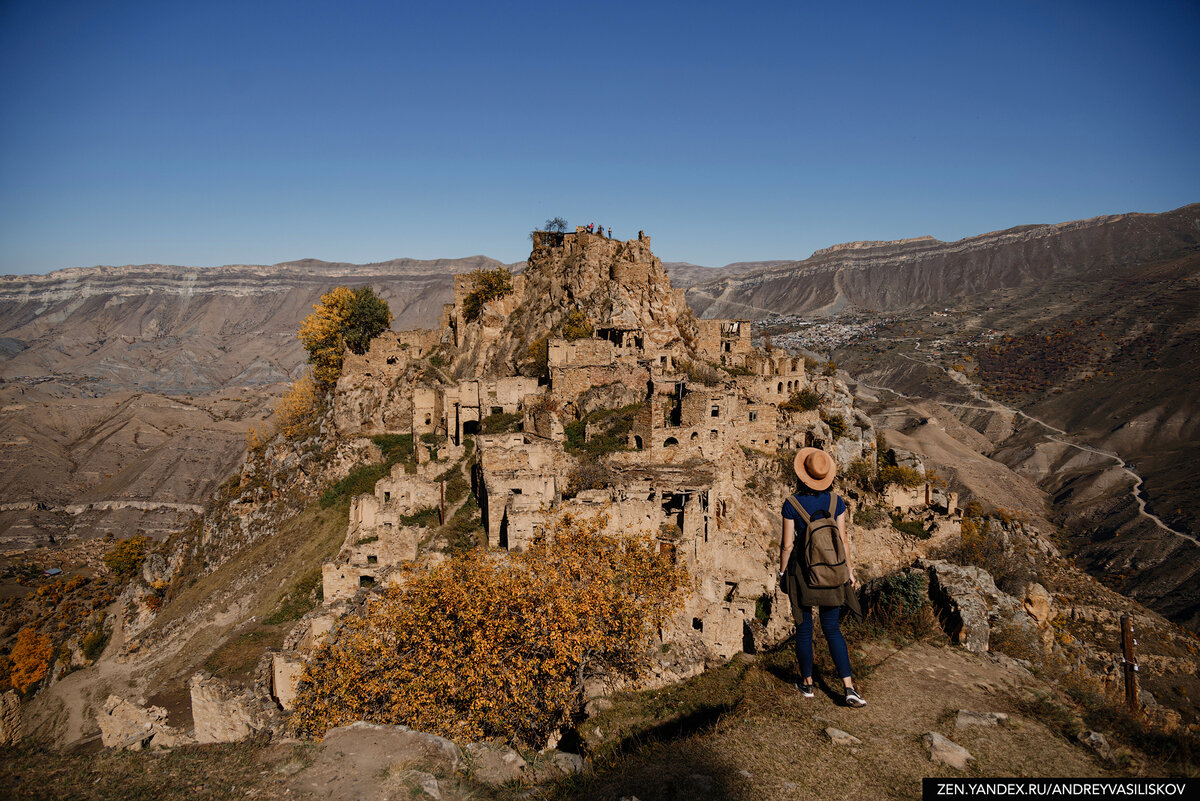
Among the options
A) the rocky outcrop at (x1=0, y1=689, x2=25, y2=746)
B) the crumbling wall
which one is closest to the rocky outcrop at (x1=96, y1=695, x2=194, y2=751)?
the crumbling wall

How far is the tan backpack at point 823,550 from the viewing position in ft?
29.6

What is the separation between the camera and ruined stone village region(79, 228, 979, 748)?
60.5 feet

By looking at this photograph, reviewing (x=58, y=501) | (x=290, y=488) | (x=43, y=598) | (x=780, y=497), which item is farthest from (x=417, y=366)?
(x=58, y=501)

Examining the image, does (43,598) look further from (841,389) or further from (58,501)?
(841,389)

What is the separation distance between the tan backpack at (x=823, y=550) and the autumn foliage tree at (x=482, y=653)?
726 cm

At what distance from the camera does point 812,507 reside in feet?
30.1

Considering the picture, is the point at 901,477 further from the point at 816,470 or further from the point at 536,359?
the point at 816,470

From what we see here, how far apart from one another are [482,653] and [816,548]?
8.81 m

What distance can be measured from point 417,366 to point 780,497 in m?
28.0

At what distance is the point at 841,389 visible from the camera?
52906 millimetres

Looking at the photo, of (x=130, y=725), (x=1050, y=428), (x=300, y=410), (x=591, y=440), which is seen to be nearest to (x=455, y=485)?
(x=591, y=440)

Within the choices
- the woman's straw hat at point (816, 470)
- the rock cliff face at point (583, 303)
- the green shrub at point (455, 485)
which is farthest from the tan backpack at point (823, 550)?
the rock cliff face at point (583, 303)

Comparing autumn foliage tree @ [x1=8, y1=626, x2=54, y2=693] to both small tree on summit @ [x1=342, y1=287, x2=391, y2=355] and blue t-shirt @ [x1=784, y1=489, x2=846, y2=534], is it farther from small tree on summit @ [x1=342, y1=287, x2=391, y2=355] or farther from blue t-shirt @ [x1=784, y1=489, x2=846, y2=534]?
blue t-shirt @ [x1=784, y1=489, x2=846, y2=534]

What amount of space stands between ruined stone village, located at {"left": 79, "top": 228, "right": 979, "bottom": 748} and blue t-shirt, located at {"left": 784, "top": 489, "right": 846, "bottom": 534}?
727 centimetres
